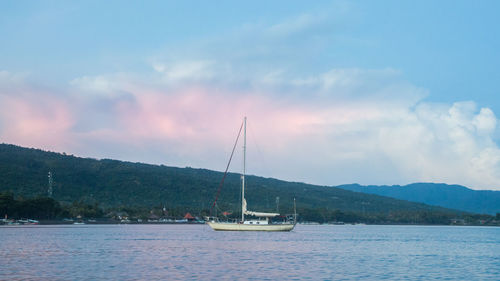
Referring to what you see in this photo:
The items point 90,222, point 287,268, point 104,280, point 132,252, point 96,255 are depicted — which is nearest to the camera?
point 104,280

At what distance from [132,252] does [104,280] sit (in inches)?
1017

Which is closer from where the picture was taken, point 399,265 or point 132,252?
point 399,265

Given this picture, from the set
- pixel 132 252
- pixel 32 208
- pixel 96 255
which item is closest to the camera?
pixel 96 255

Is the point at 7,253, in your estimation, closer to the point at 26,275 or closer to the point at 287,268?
the point at 26,275

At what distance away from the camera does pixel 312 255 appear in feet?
214

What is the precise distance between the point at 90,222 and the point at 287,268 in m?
155

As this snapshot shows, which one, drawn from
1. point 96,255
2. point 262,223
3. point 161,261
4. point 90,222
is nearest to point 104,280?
point 161,261

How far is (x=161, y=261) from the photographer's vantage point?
180 feet

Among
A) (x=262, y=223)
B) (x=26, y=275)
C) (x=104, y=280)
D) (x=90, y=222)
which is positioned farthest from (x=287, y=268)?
(x=90, y=222)

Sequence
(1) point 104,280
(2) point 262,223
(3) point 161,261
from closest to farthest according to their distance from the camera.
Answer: (1) point 104,280 → (3) point 161,261 → (2) point 262,223

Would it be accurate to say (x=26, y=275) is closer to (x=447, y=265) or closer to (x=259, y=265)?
(x=259, y=265)

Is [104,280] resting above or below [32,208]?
below

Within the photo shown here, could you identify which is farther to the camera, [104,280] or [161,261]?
[161,261]

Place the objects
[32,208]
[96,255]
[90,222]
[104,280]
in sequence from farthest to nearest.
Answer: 1. [90,222]
2. [32,208]
3. [96,255]
4. [104,280]
